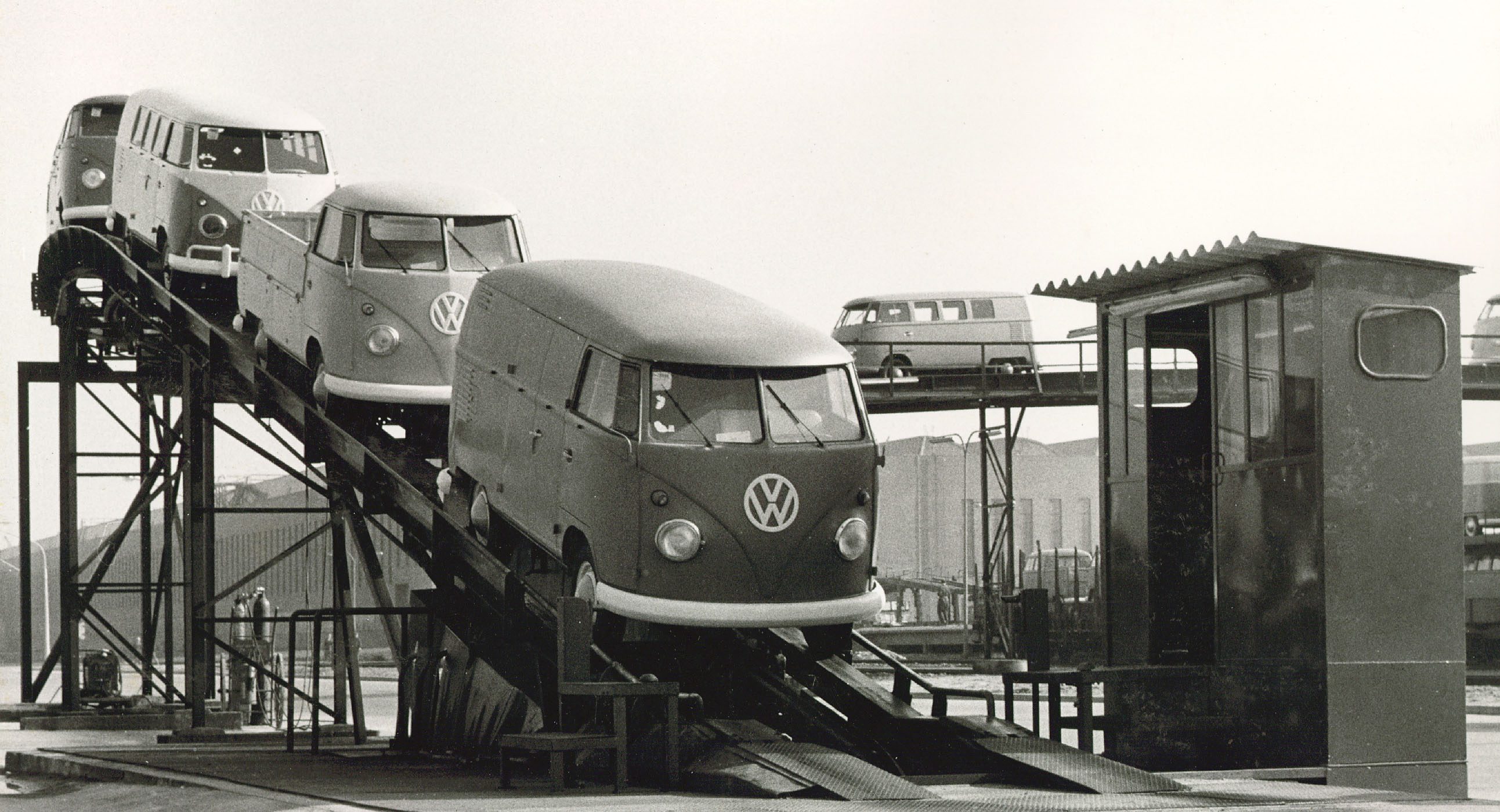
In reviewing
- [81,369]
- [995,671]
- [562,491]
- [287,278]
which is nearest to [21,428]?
[81,369]

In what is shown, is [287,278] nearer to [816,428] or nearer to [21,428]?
[816,428]

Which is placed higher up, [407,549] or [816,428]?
[816,428]

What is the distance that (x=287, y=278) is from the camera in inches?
739

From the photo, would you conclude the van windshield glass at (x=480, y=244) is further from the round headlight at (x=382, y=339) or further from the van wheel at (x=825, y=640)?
the van wheel at (x=825, y=640)

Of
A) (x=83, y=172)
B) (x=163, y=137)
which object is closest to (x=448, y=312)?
(x=163, y=137)

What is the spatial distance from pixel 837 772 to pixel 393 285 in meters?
7.95

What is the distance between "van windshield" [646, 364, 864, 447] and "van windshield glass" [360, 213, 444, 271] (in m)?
5.56

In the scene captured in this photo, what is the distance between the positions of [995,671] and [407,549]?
17.6ft

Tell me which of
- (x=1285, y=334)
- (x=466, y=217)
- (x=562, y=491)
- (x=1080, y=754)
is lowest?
(x=1080, y=754)

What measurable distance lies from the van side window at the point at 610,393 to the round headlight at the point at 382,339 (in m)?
4.49

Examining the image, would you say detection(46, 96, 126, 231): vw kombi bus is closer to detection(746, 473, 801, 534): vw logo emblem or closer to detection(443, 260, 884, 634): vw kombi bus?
detection(443, 260, 884, 634): vw kombi bus

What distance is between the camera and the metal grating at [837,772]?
10.6m

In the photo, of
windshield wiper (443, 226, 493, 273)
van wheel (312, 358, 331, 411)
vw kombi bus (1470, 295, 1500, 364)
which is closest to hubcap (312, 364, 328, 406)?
van wheel (312, 358, 331, 411)

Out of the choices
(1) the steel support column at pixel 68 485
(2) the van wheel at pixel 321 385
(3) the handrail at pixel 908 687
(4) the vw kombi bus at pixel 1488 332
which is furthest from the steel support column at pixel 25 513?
(4) the vw kombi bus at pixel 1488 332
